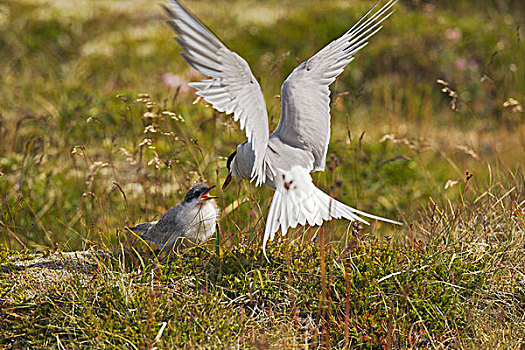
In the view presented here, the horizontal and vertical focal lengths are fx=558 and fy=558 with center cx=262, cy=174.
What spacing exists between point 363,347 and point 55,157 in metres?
3.38

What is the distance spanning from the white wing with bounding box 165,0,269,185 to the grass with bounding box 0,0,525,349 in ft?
2.13

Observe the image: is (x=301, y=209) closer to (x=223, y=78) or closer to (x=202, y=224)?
(x=202, y=224)

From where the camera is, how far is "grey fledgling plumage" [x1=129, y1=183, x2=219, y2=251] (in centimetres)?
304

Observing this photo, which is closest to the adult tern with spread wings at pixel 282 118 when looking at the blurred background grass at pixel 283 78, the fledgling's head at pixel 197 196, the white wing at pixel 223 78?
the white wing at pixel 223 78

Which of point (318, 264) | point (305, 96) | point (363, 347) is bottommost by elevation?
point (363, 347)

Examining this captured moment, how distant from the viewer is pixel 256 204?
340 centimetres

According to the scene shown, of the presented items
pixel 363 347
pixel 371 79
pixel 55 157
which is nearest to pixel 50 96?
pixel 55 157

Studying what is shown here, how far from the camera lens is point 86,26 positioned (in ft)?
31.5

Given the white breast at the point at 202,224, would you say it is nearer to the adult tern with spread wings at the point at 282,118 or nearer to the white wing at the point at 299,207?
the adult tern with spread wings at the point at 282,118

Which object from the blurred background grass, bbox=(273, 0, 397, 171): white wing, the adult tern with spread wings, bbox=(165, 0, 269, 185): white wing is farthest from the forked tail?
the blurred background grass

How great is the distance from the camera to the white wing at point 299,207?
2803mm

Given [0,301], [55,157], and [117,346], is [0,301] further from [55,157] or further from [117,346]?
[55,157]

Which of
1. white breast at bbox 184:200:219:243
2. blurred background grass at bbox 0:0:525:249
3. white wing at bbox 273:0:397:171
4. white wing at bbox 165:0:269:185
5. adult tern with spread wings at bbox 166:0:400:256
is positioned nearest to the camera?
white wing at bbox 165:0:269:185

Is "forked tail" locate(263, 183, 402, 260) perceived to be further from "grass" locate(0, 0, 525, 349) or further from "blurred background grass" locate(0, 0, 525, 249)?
"blurred background grass" locate(0, 0, 525, 249)
